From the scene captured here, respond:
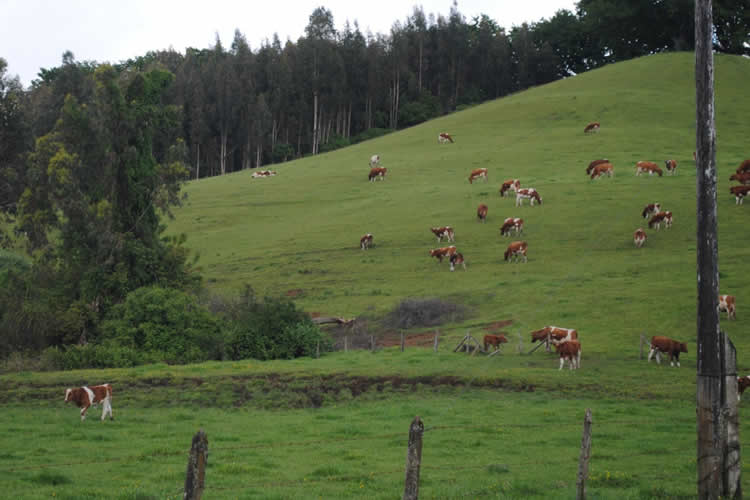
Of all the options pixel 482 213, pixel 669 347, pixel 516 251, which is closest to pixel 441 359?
pixel 669 347

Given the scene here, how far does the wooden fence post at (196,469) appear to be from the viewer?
8.07 m

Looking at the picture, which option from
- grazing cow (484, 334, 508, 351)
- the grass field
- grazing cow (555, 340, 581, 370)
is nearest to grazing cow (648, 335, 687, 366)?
the grass field

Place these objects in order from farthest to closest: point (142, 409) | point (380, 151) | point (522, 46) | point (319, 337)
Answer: point (522, 46), point (380, 151), point (319, 337), point (142, 409)

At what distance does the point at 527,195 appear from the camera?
53031 millimetres

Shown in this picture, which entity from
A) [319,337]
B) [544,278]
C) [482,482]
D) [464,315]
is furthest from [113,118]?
[482,482]

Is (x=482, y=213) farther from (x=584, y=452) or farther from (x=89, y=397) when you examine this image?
(x=584, y=452)

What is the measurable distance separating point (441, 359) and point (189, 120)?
94737 millimetres

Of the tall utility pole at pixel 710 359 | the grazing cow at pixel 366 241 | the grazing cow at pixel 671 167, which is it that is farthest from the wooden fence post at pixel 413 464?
the grazing cow at pixel 671 167

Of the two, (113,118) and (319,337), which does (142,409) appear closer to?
(319,337)

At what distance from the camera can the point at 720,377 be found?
11.5 meters

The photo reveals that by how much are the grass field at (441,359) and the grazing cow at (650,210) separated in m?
0.72

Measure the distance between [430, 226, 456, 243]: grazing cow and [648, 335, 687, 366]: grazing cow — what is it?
71.1 feet

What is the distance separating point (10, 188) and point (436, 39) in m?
106

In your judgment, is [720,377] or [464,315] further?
[464,315]
